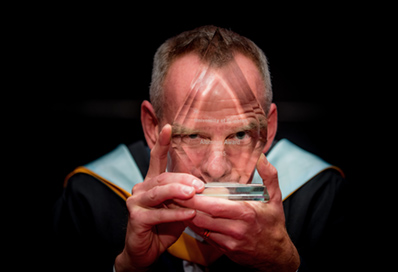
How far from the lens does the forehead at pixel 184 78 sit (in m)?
0.86

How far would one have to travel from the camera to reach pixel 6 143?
4.53 feet

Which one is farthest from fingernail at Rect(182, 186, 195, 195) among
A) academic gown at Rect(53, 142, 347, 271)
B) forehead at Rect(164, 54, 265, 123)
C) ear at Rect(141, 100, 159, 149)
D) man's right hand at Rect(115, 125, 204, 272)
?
academic gown at Rect(53, 142, 347, 271)

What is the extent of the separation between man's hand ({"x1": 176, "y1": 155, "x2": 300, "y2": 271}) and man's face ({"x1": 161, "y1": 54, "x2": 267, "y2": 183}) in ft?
0.20

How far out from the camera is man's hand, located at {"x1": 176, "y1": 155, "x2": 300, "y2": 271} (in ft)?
2.28

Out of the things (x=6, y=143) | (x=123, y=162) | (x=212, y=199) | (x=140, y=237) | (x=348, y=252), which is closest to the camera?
(x=212, y=199)

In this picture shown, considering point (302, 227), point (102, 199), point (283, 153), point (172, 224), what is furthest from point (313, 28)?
point (102, 199)

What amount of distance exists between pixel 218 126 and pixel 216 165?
0.10 meters

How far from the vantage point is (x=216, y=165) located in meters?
0.76

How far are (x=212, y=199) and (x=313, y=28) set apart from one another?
85 cm

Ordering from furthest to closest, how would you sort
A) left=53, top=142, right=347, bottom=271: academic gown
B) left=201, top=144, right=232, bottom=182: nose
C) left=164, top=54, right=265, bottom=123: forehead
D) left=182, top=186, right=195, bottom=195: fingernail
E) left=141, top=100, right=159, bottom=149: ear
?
left=53, top=142, right=347, bottom=271: academic gown → left=141, top=100, right=159, bottom=149: ear → left=164, top=54, right=265, bottom=123: forehead → left=201, top=144, right=232, bottom=182: nose → left=182, top=186, right=195, bottom=195: fingernail

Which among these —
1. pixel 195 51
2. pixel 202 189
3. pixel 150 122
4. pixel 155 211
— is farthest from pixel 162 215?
pixel 195 51

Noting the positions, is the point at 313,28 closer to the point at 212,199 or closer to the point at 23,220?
the point at 212,199

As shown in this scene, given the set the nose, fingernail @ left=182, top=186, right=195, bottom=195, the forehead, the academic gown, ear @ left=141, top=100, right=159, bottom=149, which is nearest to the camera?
fingernail @ left=182, top=186, right=195, bottom=195

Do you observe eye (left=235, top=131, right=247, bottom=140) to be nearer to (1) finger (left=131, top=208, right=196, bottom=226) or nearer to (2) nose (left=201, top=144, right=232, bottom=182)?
(2) nose (left=201, top=144, right=232, bottom=182)
